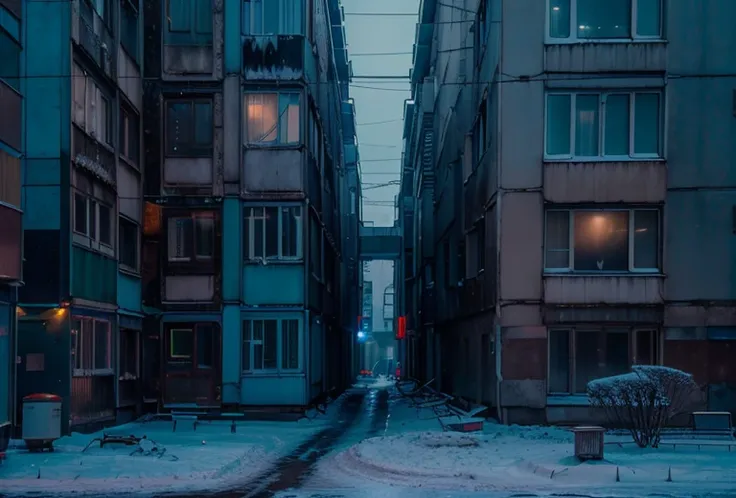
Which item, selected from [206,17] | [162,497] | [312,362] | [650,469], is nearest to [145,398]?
[312,362]

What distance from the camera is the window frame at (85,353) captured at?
20011mm

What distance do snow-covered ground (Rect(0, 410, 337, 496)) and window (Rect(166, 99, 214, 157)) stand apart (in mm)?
8509

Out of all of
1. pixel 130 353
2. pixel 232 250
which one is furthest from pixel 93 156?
pixel 130 353

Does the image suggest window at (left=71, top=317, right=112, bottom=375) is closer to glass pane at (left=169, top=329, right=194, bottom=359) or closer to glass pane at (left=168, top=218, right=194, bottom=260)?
glass pane at (left=169, top=329, right=194, bottom=359)

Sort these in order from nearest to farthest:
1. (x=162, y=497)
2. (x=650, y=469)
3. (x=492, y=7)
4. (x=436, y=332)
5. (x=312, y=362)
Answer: (x=162, y=497), (x=650, y=469), (x=492, y=7), (x=312, y=362), (x=436, y=332)

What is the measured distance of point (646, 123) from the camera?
2184 cm

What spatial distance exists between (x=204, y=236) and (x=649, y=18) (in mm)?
12919

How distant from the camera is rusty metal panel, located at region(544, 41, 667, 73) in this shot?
70.8 ft

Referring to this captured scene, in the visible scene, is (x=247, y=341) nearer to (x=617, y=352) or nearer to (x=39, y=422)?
(x=39, y=422)

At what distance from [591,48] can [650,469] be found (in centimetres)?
1103

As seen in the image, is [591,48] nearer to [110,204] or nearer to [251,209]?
[251,209]

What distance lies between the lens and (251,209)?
1009 inches

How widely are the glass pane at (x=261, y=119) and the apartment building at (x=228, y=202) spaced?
0.03 metres

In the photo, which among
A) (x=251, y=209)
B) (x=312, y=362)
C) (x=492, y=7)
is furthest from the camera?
(x=312, y=362)
